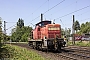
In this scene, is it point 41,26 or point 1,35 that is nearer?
point 1,35

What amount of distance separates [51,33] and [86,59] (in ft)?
27.9

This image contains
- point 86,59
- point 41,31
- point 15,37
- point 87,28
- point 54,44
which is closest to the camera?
point 86,59

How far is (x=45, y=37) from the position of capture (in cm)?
2380

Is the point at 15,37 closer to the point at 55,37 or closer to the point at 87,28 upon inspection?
the point at 87,28

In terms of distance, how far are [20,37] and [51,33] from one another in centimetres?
7719

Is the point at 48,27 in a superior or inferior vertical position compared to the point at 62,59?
superior

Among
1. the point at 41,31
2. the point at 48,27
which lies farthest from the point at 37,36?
the point at 48,27

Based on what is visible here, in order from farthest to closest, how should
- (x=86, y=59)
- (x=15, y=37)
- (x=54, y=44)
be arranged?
(x=15, y=37), (x=54, y=44), (x=86, y=59)

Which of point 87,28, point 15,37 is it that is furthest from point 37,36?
point 87,28

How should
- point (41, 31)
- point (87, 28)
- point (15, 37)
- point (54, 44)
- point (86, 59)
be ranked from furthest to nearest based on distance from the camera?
point (87, 28) → point (15, 37) → point (41, 31) → point (54, 44) → point (86, 59)

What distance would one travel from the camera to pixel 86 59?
16641 millimetres

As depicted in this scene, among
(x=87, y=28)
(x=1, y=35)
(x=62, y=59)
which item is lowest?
(x=62, y=59)

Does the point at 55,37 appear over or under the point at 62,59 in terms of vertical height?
over

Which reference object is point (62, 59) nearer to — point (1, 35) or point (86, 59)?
point (86, 59)
